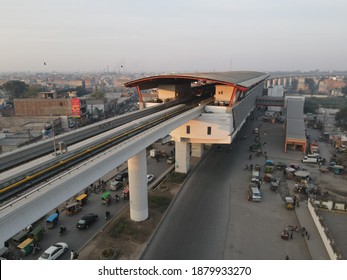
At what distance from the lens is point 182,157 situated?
2898 cm

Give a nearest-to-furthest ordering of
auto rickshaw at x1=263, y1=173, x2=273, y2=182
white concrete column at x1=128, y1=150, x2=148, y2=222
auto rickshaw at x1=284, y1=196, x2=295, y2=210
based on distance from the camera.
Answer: white concrete column at x1=128, y1=150, x2=148, y2=222 → auto rickshaw at x1=284, y1=196, x2=295, y2=210 → auto rickshaw at x1=263, y1=173, x2=273, y2=182

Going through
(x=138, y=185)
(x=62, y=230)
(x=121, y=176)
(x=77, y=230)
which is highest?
(x=138, y=185)

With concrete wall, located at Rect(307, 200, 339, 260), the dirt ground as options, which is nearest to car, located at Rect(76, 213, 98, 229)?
the dirt ground

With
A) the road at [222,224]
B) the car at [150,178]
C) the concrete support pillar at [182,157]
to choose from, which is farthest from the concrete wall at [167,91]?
the car at [150,178]

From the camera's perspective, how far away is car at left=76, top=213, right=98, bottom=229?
19.0 meters

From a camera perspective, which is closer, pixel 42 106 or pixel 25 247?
pixel 25 247

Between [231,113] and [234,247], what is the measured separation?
15.6 m

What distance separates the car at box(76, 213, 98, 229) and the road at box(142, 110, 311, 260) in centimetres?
514

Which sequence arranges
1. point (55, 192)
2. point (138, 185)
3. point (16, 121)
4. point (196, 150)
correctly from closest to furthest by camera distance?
point (55, 192), point (138, 185), point (196, 150), point (16, 121)

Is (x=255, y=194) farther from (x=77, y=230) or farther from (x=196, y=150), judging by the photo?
(x=77, y=230)

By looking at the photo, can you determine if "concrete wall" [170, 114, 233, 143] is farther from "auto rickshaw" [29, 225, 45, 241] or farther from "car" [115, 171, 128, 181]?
"auto rickshaw" [29, 225, 45, 241]

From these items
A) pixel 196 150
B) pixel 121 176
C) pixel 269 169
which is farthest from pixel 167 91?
pixel 269 169

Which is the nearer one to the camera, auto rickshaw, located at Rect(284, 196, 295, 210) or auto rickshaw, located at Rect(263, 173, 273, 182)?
auto rickshaw, located at Rect(284, 196, 295, 210)

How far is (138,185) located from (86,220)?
4.71 metres
